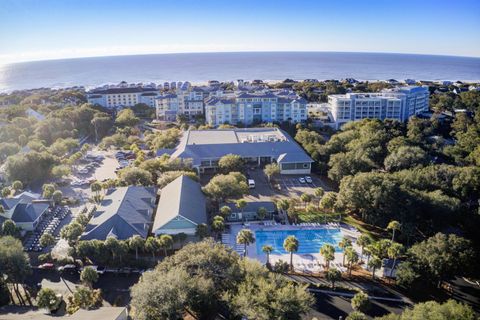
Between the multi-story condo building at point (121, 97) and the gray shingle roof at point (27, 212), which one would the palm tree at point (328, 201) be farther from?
the multi-story condo building at point (121, 97)

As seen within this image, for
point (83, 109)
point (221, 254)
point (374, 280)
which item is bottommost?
point (374, 280)

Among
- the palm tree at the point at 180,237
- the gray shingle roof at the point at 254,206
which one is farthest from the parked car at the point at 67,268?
the gray shingle roof at the point at 254,206

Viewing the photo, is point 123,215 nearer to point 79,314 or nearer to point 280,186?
point 79,314

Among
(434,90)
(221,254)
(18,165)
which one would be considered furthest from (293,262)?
(434,90)

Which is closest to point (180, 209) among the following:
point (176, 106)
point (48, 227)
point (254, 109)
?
point (48, 227)

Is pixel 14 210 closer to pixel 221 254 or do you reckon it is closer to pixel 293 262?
pixel 221 254

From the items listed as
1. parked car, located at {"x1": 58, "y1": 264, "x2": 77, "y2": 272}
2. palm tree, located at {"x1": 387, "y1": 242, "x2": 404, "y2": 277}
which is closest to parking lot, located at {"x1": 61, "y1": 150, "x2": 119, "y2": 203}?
parked car, located at {"x1": 58, "y1": 264, "x2": 77, "y2": 272}
